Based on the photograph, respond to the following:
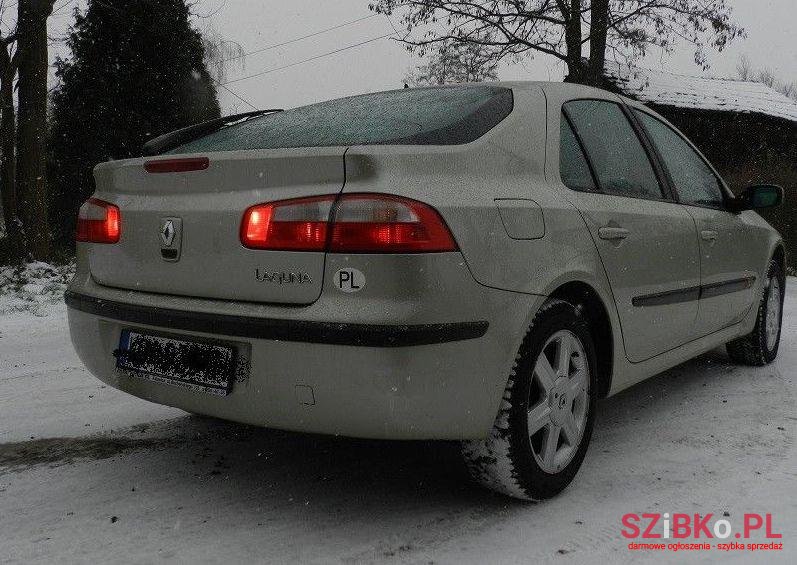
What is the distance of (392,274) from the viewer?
213cm

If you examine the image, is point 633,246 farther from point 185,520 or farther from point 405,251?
point 185,520

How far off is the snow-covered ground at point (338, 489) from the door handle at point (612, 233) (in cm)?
90

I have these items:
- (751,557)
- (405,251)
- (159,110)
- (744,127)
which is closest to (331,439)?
(405,251)

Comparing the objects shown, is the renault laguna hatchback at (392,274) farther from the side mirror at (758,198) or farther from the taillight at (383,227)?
the side mirror at (758,198)

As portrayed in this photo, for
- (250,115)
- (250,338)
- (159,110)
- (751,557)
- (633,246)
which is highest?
(159,110)

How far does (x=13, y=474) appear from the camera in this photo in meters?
2.90

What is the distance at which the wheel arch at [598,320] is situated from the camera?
2826 mm

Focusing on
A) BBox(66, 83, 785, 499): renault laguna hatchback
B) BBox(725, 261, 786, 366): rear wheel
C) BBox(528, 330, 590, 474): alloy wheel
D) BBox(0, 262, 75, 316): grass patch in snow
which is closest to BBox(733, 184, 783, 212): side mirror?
BBox(725, 261, 786, 366): rear wheel

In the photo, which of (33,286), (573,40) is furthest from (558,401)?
(573,40)

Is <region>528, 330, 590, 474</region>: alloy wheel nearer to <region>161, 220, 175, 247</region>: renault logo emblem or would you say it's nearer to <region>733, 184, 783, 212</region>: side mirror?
<region>161, 220, 175, 247</region>: renault logo emblem

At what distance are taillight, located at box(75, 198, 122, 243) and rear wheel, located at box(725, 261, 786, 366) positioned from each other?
376 cm

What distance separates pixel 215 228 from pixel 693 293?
2.36 m

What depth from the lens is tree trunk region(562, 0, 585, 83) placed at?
16922mm

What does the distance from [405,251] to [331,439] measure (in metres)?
1.42
